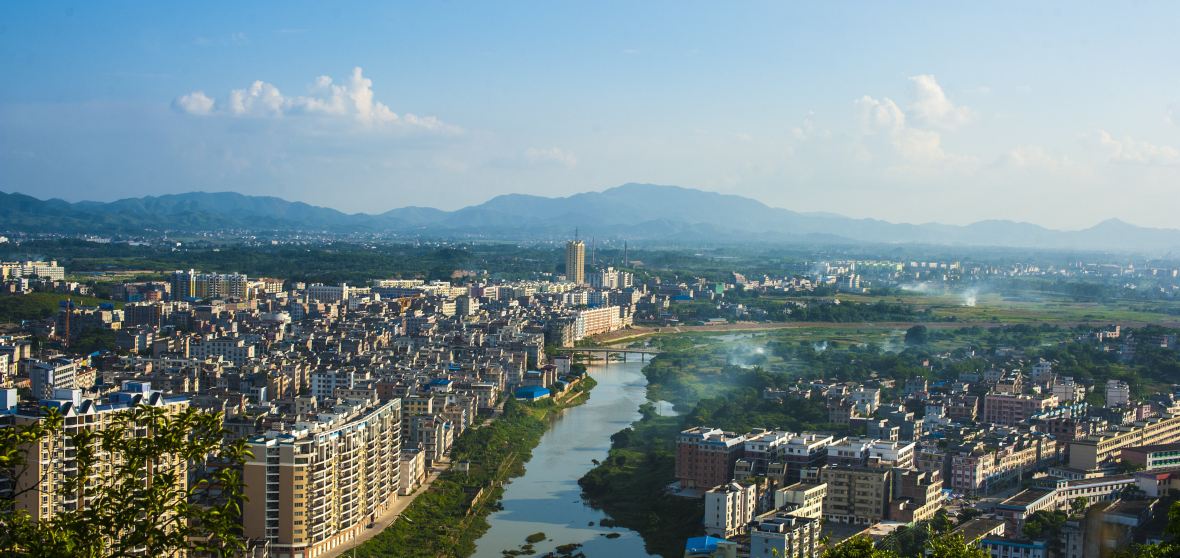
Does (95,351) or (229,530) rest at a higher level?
(229,530)

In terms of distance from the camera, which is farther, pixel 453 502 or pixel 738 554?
pixel 453 502

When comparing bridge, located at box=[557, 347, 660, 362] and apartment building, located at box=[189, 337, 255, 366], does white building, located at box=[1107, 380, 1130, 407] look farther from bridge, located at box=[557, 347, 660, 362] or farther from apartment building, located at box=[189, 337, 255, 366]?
apartment building, located at box=[189, 337, 255, 366]

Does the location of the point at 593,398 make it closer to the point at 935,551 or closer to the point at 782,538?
the point at 782,538

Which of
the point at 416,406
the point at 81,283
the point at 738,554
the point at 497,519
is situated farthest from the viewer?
the point at 81,283

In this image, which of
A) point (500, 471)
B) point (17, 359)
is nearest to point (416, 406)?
point (500, 471)

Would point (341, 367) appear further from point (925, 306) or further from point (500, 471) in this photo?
point (925, 306)

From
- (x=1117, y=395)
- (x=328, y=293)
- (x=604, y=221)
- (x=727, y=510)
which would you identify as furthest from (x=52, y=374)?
(x=604, y=221)

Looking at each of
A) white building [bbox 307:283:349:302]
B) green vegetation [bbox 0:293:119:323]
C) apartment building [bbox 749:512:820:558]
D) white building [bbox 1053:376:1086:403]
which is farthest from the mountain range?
apartment building [bbox 749:512:820:558]

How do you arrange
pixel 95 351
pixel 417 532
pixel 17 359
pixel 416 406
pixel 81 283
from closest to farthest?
pixel 417 532
pixel 416 406
pixel 17 359
pixel 95 351
pixel 81 283
